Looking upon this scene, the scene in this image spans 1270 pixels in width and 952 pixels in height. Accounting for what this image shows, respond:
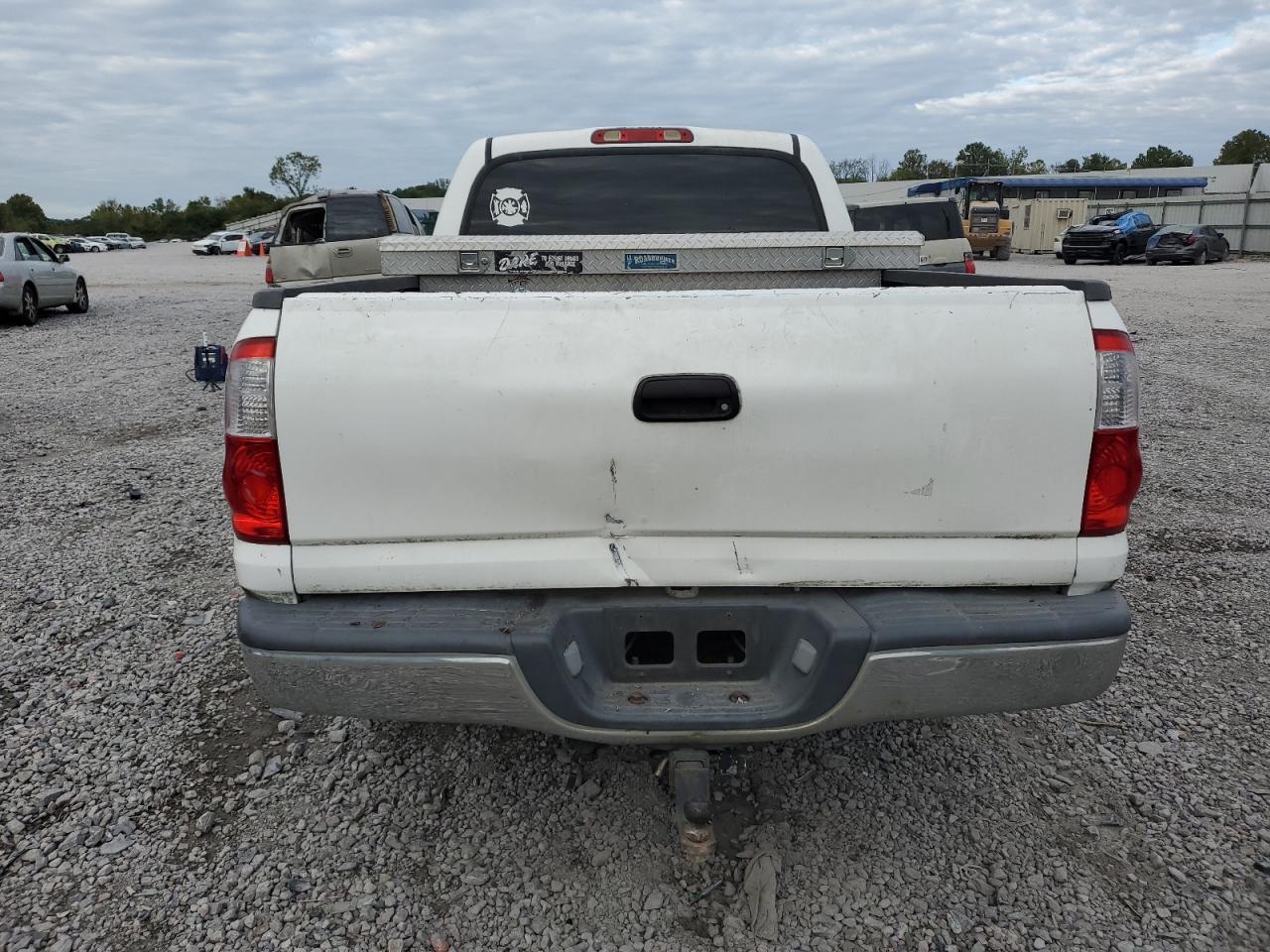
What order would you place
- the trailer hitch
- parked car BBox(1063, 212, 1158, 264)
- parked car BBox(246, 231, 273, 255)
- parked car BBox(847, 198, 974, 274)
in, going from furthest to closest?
1. parked car BBox(1063, 212, 1158, 264)
2. parked car BBox(246, 231, 273, 255)
3. parked car BBox(847, 198, 974, 274)
4. the trailer hitch

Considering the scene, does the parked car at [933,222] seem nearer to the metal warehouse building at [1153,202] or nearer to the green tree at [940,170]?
the metal warehouse building at [1153,202]

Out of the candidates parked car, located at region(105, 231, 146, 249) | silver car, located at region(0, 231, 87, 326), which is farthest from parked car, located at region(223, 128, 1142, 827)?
parked car, located at region(105, 231, 146, 249)

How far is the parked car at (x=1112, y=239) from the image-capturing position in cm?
3352

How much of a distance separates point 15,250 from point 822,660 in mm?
18912

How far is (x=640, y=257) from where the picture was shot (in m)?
3.51

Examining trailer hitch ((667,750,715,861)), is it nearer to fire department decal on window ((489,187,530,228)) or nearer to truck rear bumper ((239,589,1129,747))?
truck rear bumper ((239,589,1129,747))

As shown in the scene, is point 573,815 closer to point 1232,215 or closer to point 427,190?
point 1232,215

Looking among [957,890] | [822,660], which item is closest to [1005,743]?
[957,890]

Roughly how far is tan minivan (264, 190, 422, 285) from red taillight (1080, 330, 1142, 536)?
45.1ft

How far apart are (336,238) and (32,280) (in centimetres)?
604

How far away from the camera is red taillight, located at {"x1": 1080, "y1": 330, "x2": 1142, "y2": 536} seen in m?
2.27

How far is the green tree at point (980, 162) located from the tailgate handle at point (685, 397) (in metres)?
102

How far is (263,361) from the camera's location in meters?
2.26

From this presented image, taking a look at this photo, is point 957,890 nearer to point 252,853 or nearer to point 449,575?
point 449,575
